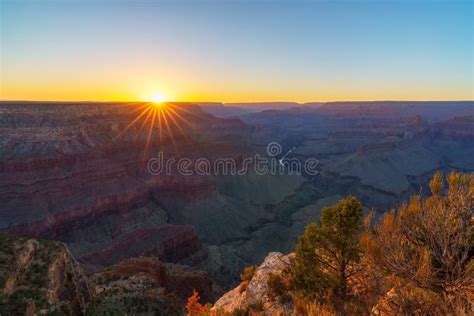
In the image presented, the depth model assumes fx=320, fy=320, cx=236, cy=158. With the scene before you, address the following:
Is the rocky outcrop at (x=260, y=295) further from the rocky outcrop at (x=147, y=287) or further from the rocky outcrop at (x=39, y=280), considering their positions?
the rocky outcrop at (x=39, y=280)


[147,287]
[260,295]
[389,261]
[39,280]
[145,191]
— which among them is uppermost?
[389,261]

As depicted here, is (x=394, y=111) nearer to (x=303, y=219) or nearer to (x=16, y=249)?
(x=303, y=219)

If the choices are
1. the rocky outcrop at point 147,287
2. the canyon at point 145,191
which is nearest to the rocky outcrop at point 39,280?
the rocky outcrop at point 147,287

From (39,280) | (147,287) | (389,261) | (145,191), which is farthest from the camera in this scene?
(145,191)

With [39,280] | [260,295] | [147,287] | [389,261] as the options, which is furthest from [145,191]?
[389,261]

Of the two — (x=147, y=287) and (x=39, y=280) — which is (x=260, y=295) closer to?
(x=147, y=287)

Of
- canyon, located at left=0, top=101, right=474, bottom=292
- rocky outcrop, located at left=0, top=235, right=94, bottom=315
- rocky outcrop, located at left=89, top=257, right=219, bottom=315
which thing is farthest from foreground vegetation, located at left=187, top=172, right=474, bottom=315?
canyon, located at left=0, top=101, right=474, bottom=292
